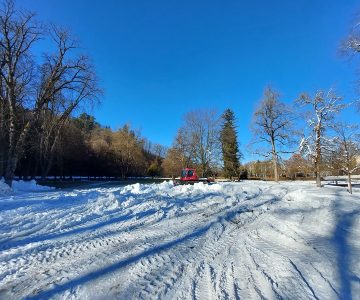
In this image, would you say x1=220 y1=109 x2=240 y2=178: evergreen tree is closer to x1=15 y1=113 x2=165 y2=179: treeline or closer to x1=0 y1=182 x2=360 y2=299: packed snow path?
x1=15 y1=113 x2=165 y2=179: treeline

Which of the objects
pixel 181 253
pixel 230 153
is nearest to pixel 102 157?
pixel 230 153

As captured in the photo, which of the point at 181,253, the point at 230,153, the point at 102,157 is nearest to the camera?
the point at 181,253

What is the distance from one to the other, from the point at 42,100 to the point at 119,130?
1681 inches

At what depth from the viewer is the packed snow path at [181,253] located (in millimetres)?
3891

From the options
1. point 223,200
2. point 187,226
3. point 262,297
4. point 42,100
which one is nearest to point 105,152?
point 42,100

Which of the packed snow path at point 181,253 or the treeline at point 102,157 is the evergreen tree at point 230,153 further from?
the packed snow path at point 181,253

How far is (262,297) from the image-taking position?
366 centimetres

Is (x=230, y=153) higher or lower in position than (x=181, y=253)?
higher

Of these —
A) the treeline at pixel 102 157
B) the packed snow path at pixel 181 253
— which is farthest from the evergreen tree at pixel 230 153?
the packed snow path at pixel 181 253

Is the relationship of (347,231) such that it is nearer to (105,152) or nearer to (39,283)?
(39,283)

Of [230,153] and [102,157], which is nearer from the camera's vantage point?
[230,153]

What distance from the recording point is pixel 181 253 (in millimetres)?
5324

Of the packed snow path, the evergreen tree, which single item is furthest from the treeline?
the packed snow path

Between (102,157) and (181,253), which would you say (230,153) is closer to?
(102,157)
